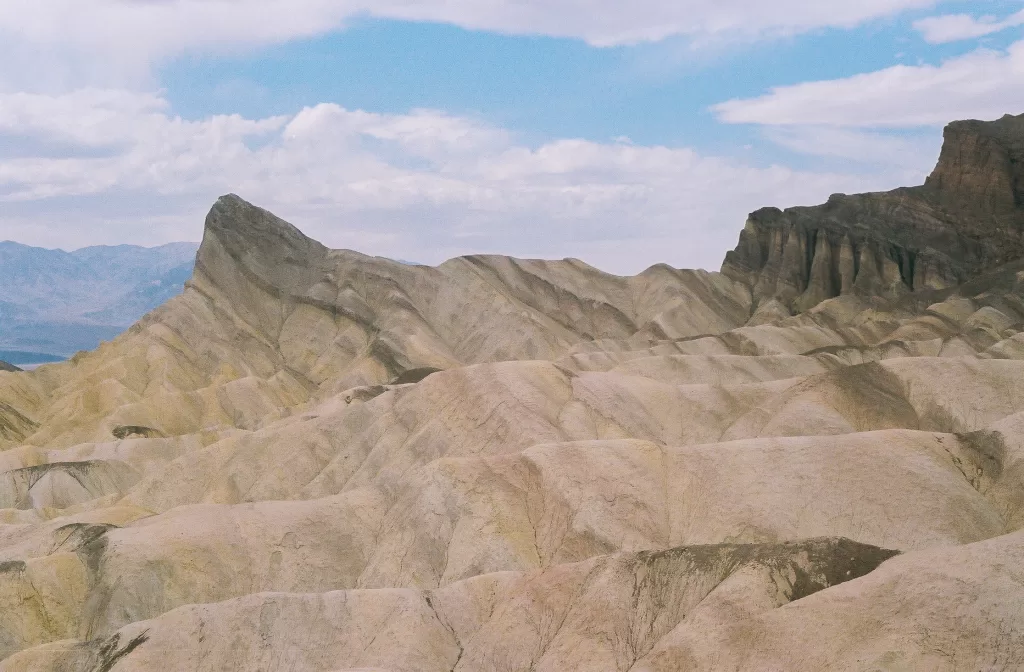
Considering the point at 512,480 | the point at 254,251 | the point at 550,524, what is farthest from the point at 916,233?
the point at 550,524

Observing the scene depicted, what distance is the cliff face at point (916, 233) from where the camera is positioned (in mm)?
116750

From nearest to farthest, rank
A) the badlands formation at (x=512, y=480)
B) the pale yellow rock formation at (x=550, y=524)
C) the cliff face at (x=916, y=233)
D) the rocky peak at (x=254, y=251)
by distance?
the pale yellow rock formation at (x=550, y=524), the badlands formation at (x=512, y=480), the rocky peak at (x=254, y=251), the cliff face at (x=916, y=233)

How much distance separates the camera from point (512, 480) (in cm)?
4525

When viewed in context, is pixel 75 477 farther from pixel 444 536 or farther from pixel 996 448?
pixel 996 448

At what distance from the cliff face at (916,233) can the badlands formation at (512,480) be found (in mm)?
922

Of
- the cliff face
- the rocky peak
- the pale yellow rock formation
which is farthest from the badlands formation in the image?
the cliff face

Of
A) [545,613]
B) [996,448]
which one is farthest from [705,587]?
[996,448]

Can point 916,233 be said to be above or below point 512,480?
above

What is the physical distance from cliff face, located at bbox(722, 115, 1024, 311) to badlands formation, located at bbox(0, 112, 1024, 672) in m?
0.92

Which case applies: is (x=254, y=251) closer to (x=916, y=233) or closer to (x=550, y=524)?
(x=916, y=233)

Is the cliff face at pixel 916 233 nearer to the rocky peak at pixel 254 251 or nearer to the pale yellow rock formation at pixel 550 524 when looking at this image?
the pale yellow rock formation at pixel 550 524

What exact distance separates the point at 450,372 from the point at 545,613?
2806 centimetres

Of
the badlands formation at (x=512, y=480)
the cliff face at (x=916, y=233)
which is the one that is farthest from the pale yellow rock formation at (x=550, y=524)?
the cliff face at (x=916, y=233)

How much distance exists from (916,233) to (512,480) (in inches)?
3611
